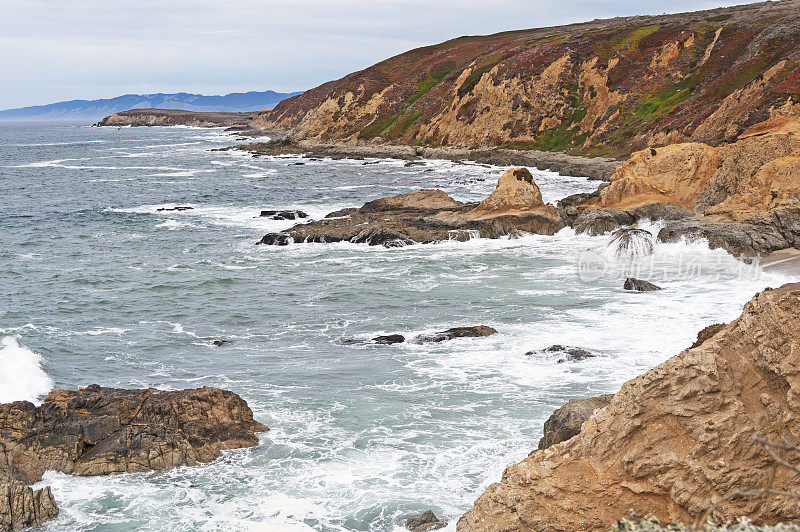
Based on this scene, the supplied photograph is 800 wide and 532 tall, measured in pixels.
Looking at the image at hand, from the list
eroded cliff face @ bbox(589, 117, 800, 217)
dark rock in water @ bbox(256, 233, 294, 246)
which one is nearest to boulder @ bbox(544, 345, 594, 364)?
eroded cliff face @ bbox(589, 117, 800, 217)

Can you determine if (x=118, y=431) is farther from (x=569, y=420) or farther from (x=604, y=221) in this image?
(x=604, y=221)

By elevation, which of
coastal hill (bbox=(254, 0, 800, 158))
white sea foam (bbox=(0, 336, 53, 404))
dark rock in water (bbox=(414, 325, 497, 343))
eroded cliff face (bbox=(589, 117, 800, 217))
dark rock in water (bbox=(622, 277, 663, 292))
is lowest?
white sea foam (bbox=(0, 336, 53, 404))

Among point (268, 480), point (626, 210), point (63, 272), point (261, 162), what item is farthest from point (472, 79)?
point (268, 480)

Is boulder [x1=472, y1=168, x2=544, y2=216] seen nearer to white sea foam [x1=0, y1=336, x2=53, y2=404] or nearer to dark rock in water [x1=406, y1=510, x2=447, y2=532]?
white sea foam [x1=0, y1=336, x2=53, y2=404]

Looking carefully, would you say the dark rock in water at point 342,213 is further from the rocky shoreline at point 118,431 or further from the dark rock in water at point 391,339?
the rocky shoreline at point 118,431

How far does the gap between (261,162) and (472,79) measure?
34.7 metres

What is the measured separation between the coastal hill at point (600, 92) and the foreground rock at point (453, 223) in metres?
22.3

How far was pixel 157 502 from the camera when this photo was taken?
15648 millimetres

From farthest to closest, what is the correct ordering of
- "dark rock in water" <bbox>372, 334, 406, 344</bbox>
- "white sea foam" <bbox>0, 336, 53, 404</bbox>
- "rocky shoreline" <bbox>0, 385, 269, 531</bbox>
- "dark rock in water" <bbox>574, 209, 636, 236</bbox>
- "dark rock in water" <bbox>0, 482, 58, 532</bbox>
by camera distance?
1. "dark rock in water" <bbox>574, 209, 636, 236</bbox>
2. "dark rock in water" <bbox>372, 334, 406, 344</bbox>
3. "white sea foam" <bbox>0, 336, 53, 404</bbox>
4. "rocky shoreline" <bbox>0, 385, 269, 531</bbox>
5. "dark rock in water" <bbox>0, 482, 58, 532</bbox>

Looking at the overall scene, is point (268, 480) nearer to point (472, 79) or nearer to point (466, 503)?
point (466, 503)

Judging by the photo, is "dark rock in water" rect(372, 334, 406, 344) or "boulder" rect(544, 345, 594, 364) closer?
"boulder" rect(544, 345, 594, 364)

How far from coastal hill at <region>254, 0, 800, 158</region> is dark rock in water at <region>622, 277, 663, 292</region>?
30719 mm

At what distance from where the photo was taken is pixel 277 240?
48875mm

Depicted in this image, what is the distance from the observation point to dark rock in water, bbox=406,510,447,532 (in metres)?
13.7
